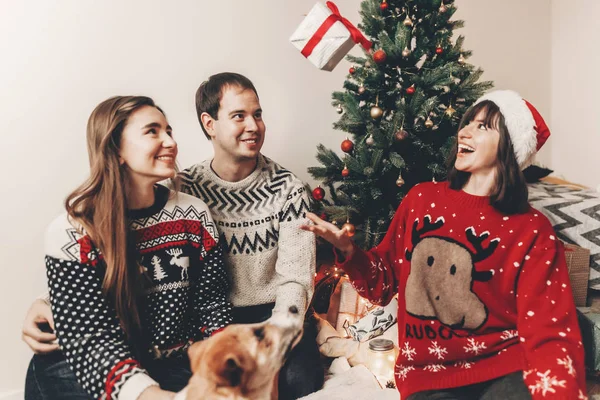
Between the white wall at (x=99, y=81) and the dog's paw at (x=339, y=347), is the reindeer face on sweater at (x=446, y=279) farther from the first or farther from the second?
the white wall at (x=99, y=81)

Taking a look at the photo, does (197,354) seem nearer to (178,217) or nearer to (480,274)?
(178,217)

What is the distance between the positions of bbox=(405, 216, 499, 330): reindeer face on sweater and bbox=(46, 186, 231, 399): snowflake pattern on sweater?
60cm

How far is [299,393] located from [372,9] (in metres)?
1.56

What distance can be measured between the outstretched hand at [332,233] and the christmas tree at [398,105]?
0.58 m

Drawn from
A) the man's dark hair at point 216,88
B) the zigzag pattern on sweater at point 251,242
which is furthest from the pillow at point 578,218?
the man's dark hair at point 216,88

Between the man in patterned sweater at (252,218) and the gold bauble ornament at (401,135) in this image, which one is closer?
the man in patterned sweater at (252,218)

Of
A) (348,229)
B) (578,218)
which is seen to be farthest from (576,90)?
(348,229)

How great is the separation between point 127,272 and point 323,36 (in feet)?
3.12

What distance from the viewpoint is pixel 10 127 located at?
1715 millimetres

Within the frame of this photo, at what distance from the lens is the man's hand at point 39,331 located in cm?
138

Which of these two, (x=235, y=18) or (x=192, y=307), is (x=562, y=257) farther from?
(x=235, y=18)

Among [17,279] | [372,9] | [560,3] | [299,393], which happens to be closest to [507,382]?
[299,393]

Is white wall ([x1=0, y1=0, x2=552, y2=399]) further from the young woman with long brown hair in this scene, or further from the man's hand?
the young woman with long brown hair

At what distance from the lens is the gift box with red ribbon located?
153cm
